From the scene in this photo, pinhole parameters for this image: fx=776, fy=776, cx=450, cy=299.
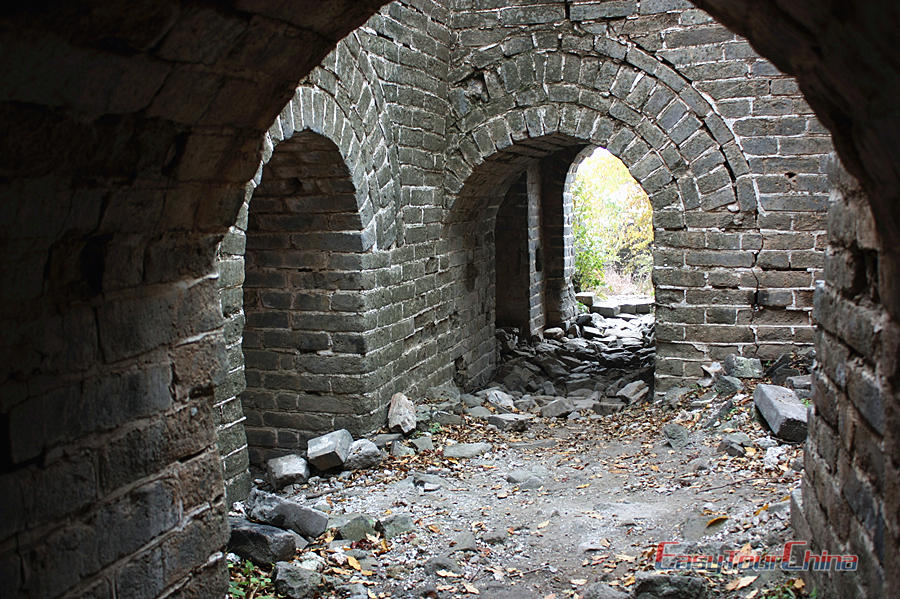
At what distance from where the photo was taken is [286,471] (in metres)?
5.55

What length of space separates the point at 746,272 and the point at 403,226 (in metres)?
3.05

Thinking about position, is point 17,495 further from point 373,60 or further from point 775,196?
point 775,196

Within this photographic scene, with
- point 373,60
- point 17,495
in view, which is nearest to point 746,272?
point 373,60

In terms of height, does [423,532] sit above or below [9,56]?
below

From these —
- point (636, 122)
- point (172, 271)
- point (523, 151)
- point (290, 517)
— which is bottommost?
point (290, 517)

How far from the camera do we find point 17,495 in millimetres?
1992

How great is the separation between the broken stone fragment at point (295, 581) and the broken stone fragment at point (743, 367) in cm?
425

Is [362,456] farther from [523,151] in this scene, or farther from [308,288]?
[523,151]

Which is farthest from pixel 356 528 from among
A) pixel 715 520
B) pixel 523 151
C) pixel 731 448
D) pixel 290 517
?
pixel 523 151

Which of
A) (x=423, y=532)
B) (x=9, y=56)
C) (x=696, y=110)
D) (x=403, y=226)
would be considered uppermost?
(x=696, y=110)

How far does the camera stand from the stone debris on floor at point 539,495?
12.9ft

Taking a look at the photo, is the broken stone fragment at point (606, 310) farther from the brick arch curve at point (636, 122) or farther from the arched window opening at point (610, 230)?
the brick arch curve at point (636, 122)

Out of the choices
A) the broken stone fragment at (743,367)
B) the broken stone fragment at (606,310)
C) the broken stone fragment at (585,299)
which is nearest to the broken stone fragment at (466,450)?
the broken stone fragment at (743,367)

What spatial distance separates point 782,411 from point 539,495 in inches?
69.0
